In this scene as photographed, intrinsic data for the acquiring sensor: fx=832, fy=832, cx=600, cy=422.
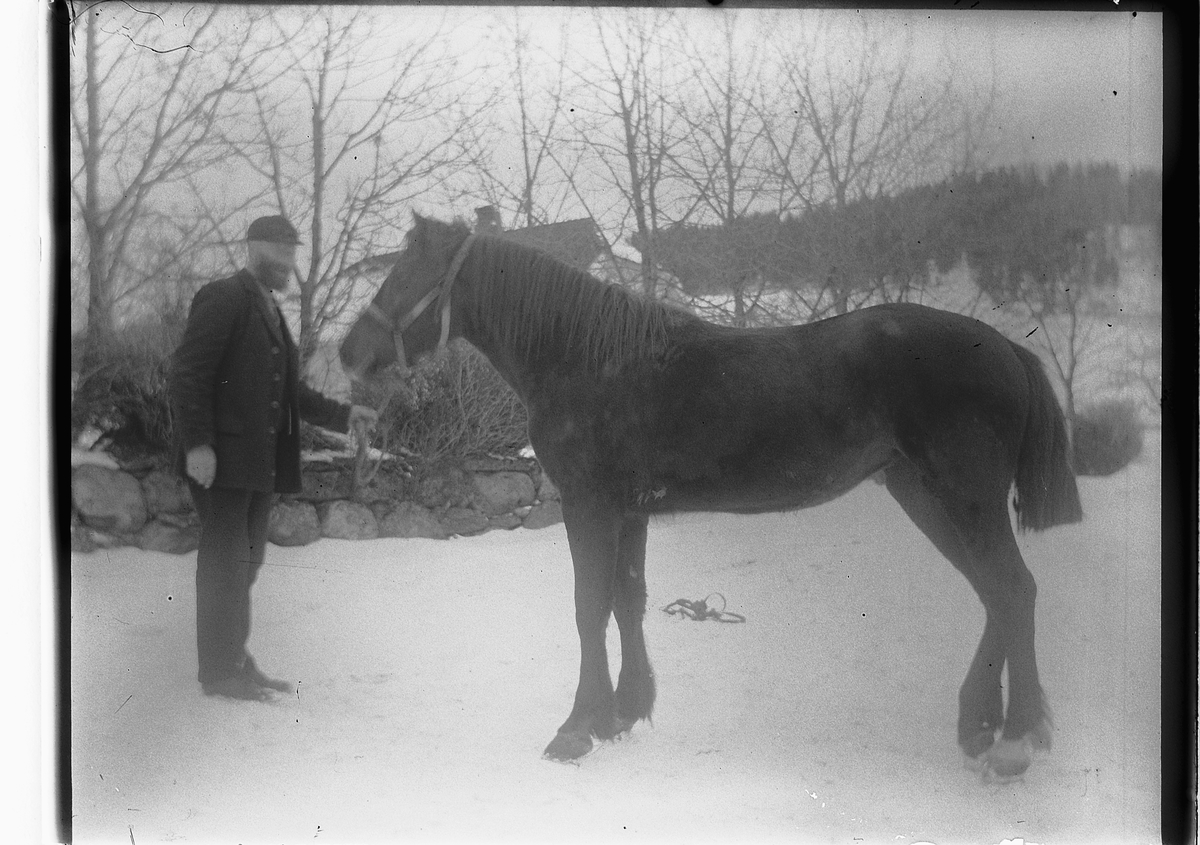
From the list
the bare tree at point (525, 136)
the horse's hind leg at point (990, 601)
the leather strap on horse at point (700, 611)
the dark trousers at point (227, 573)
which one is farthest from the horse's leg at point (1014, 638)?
the dark trousers at point (227, 573)

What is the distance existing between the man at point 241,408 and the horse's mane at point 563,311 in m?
0.56

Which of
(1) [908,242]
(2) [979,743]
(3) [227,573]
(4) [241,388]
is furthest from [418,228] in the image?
(2) [979,743]

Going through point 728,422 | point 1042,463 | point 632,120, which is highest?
point 632,120

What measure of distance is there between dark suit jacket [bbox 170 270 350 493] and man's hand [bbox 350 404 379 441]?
0.02 meters

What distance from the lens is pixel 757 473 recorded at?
8.29 ft

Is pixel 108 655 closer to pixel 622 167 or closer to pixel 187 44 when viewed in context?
pixel 187 44

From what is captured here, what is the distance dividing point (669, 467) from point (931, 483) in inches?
31.1

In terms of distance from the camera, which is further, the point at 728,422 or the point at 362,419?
the point at 362,419

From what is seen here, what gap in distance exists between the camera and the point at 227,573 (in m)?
2.65

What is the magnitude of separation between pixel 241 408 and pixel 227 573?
1.74ft

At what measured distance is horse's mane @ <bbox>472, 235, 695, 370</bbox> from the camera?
8.41 ft

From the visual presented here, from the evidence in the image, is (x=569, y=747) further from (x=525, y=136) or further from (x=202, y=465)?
(x=525, y=136)

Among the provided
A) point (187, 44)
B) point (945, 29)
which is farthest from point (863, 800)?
point (187, 44)

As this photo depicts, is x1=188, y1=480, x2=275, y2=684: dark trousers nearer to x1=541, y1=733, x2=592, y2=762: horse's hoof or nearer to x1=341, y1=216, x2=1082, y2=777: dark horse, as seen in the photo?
x1=341, y1=216, x2=1082, y2=777: dark horse
